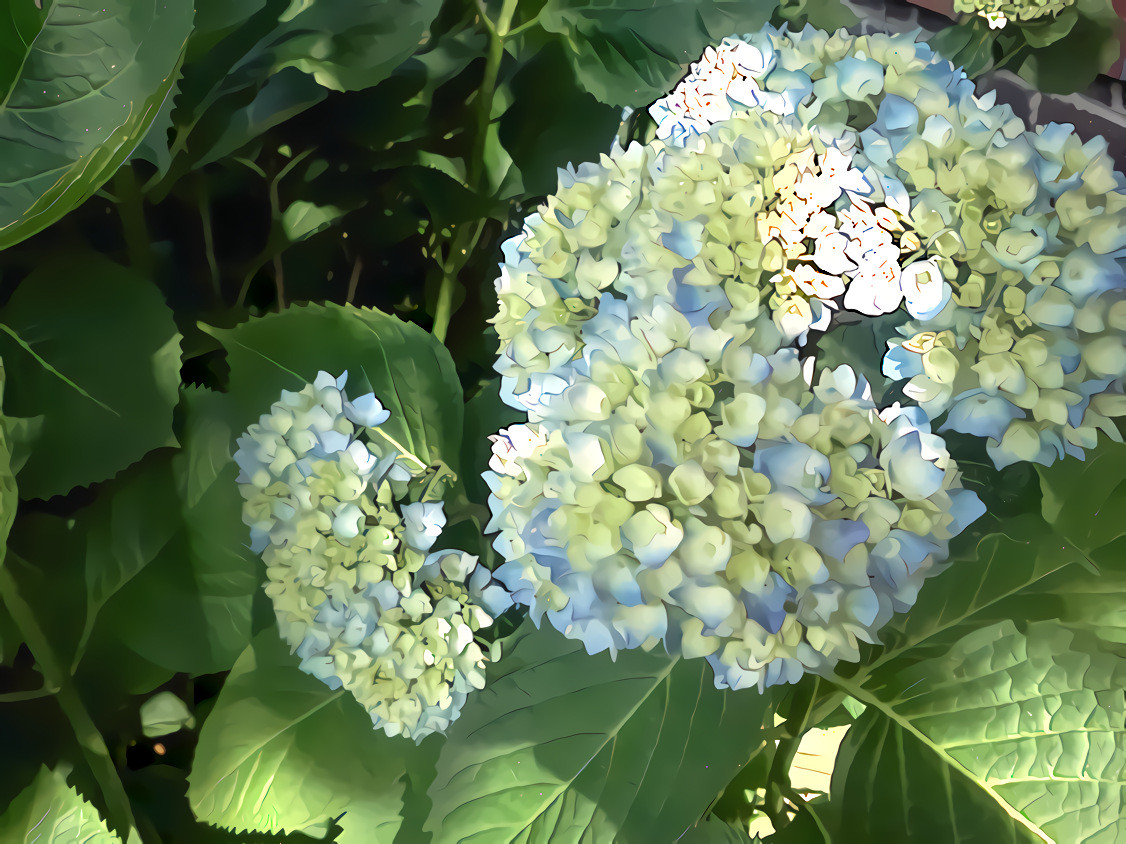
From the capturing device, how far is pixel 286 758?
1.22 feet

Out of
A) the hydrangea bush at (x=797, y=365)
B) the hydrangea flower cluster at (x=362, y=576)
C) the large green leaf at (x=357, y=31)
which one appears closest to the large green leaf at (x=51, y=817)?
the hydrangea flower cluster at (x=362, y=576)

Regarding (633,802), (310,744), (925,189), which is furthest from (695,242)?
(310,744)

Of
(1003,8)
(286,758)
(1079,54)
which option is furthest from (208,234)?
(1079,54)

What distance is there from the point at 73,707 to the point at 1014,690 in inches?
15.9

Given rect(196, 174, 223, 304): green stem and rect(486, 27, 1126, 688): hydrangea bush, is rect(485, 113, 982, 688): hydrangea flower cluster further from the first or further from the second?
rect(196, 174, 223, 304): green stem

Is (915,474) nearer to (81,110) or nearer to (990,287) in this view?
(990,287)

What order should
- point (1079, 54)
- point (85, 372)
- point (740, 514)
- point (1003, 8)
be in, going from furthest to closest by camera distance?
1. point (1079, 54)
2. point (1003, 8)
3. point (85, 372)
4. point (740, 514)

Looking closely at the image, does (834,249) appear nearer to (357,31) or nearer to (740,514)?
(740,514)

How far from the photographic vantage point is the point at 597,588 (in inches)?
8.3

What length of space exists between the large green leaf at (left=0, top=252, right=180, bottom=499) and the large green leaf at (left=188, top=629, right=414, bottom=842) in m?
0.11

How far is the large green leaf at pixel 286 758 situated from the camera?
367 millimetres

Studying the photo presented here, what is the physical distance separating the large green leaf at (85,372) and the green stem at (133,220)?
0.08 ft

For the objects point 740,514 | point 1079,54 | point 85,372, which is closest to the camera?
point 740,514

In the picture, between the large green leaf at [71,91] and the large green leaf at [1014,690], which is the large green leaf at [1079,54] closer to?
the large green leaf at [1014,690]
